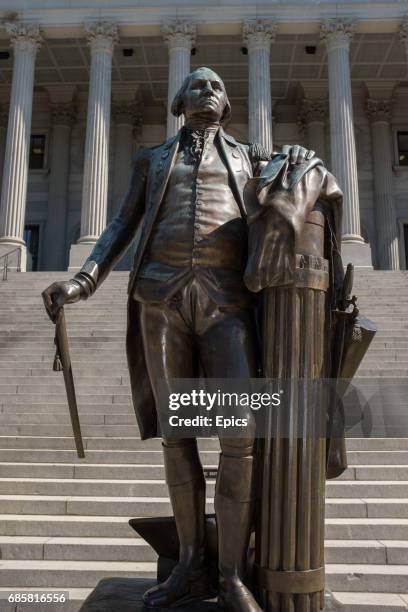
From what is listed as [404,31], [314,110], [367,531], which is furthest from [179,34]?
[367,531]

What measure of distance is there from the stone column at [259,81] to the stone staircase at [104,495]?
1392 cm

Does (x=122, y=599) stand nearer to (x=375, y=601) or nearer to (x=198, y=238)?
(x=198, y=238)

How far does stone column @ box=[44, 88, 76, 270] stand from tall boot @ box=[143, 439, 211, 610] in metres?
27.8

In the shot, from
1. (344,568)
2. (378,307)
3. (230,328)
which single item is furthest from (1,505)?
(378,307)

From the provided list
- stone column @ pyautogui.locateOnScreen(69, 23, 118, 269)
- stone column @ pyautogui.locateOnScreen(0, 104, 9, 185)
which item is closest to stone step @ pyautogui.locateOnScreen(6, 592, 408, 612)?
stone column @ pyautogui.locateOnScreen(69, 23, 118, 269)

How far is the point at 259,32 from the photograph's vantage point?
23953 millimetres

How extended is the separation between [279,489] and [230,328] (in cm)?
76

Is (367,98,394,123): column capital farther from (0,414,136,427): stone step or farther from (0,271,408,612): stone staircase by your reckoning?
(0,414,136,427): stone step

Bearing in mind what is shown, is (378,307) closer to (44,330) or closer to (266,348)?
(44,330)

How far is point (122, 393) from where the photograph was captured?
9.61 m

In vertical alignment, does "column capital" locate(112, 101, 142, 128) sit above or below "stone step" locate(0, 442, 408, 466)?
above

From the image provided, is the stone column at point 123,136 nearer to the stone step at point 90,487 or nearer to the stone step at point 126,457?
the stone step at point 126,457

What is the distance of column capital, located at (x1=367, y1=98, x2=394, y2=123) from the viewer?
31.0m

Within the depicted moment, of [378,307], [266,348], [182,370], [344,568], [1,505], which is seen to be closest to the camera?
[266,348]
